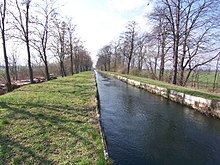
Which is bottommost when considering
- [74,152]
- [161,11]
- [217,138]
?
[217,138]

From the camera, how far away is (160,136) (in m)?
6.60

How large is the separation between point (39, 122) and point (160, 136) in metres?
4.55

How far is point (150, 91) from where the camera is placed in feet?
56.6

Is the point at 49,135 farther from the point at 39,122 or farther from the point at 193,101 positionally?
the point at 193,101

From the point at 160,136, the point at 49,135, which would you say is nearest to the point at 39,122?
the point at 49,135

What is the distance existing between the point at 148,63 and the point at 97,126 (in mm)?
32802

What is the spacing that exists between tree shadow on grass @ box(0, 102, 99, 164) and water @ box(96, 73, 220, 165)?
1.19 m

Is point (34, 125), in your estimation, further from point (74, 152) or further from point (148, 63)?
point (148, 63)

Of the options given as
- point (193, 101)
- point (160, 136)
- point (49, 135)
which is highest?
point (49, 135)

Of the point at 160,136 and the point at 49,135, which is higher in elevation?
the point at 49,135

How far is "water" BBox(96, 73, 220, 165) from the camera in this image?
5.04m

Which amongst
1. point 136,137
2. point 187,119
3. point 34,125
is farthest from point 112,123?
point 187,119

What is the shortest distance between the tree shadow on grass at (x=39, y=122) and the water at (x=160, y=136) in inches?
46.7

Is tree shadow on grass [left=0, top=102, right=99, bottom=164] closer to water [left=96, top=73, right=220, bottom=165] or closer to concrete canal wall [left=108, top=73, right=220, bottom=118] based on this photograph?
water [left=96, top=73, right=220, bottom=165]
